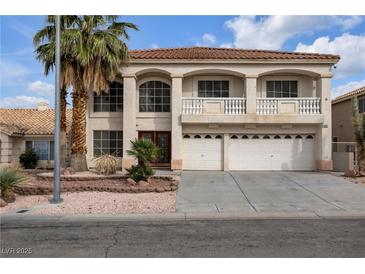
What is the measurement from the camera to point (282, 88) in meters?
20.2

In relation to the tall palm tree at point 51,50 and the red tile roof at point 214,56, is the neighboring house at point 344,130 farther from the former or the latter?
the tall palm tree at point 51,50

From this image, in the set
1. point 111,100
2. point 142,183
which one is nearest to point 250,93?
point 111,100

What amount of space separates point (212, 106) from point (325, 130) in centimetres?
612

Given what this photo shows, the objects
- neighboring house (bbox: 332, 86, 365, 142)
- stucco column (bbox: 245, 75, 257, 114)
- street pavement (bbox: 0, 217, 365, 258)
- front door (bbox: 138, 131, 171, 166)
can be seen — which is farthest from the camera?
neighboring house (bbox: 332, 86, 365, 142)

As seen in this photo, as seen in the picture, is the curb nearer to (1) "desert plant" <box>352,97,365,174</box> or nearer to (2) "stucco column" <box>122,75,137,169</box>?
(1) "desert plant" <box>352,97,365,174</box>

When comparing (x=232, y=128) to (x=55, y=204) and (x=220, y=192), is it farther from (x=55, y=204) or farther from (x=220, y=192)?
(x=55, y=204)

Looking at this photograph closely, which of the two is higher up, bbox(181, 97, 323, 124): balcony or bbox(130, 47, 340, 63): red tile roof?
bbox(130, 47, 340, 63): red tile roof

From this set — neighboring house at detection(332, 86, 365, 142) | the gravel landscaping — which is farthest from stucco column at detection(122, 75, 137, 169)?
neighboring house at detection(332, 86, 365, 142)

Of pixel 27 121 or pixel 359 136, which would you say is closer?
pixel 359 136

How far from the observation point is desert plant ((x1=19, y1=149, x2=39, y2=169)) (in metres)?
21.6

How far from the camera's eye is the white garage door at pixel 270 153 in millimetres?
19516

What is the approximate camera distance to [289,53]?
2031 centimetres

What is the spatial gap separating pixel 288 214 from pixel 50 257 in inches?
251

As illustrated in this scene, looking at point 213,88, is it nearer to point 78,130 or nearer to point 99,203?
point 78,130
